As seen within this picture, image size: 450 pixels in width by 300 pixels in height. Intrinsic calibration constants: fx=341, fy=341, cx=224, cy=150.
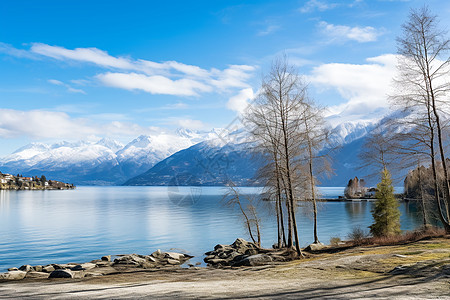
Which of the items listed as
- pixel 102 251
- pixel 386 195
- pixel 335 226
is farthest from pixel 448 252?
pixel 335 226

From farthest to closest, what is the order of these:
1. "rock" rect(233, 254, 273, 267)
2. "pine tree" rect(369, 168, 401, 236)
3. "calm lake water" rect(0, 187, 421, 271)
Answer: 1. "calm lake water" rect(0, 187, 421, 271)
2. "pine tree" rect(369, 168, 401, 236)
3. "rock" rect(233, 254, 273, 267)

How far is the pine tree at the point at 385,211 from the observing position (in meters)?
38.6

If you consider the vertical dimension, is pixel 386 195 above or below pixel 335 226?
above

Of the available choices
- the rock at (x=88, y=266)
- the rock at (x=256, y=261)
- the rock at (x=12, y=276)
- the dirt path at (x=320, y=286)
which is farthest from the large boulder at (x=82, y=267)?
the rock at (x=256, y=261)

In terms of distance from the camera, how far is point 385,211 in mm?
39312

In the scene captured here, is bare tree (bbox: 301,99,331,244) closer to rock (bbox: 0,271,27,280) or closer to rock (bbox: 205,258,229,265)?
rock (bbox: 205,258,229,265)

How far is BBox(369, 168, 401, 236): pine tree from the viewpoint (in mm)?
38647

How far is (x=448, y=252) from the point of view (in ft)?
64.5

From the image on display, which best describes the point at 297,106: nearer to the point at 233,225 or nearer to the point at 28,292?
the point at 28,292

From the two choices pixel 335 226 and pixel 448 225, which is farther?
pixel 335 226

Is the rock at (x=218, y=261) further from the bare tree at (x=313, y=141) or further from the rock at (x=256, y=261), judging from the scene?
the bare tree at (x=313, y=141)

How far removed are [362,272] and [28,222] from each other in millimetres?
77681

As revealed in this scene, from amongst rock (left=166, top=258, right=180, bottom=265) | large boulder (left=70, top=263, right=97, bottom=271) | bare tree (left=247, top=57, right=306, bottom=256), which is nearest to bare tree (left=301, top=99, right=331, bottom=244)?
bare tree (left=247, top=57, right=306, bottom=256)

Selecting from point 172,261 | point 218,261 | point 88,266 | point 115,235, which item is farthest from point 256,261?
point 115,235
